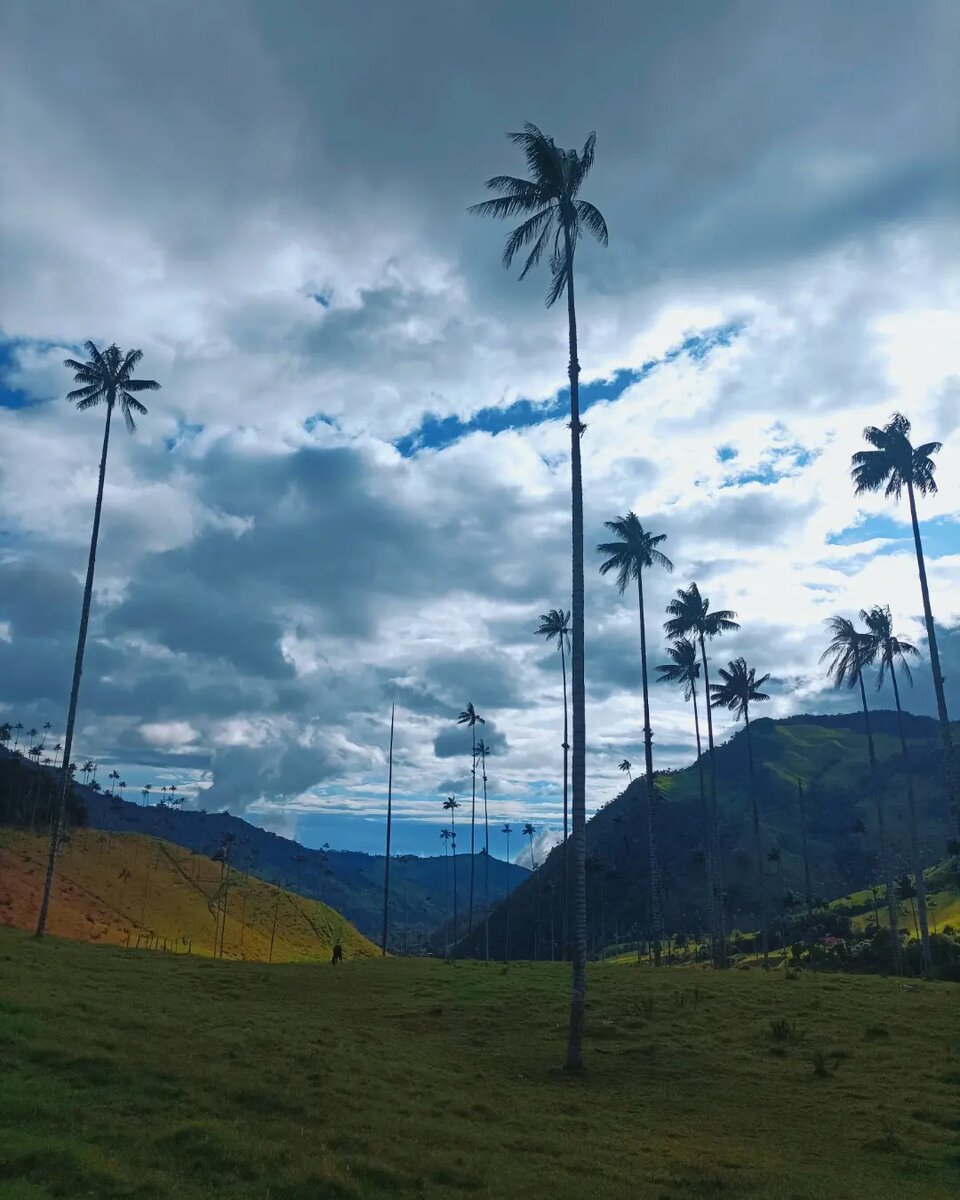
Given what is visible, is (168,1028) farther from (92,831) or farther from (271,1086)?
(92,831)

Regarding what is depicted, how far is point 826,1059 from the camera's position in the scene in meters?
28.6

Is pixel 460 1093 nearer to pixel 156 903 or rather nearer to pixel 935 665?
pixel 935 665

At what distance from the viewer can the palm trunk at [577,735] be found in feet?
90.3

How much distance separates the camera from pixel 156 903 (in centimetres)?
13400

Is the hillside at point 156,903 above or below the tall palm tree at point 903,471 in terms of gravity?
below

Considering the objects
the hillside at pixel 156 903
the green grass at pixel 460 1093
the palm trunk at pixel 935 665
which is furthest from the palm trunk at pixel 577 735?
the hillside at pixel 156 903

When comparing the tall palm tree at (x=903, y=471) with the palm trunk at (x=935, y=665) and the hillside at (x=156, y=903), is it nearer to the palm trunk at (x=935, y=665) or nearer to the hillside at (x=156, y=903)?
the palm trunk at (x=935, y=665)

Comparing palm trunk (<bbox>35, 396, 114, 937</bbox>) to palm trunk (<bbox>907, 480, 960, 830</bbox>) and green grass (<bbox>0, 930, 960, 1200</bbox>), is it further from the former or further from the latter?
palm trunk (<bbox>907, 480, 960, 830</bbox>)

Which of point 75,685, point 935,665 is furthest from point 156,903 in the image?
point 935,665

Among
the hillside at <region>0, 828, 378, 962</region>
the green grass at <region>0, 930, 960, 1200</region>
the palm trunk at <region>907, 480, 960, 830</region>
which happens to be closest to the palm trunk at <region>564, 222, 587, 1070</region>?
the green grass at <region>0, 930, 960, 1200</region>

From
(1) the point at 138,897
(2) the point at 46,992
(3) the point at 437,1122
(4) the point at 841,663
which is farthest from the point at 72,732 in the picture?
(1) the point at 138,897

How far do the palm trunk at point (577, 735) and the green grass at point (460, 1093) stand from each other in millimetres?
1897

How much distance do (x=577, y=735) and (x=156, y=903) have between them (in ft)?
408

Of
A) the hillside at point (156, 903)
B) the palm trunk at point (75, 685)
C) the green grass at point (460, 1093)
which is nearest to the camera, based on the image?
the green grass at point (460, 1093)
